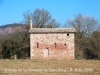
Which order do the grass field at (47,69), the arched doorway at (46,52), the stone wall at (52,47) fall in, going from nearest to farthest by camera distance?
the grass field at (47,69) < the stone wall at (52,47) < the arched doorway at (46,52)

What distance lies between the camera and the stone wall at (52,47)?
3241cm

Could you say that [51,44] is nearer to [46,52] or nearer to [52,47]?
[52,47]

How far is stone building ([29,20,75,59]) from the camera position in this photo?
1277 inches

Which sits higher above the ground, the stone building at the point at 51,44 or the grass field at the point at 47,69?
the stone building at the point at 51,44

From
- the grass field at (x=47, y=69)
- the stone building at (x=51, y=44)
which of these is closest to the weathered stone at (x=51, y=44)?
the stone building at (x=51, y=44)

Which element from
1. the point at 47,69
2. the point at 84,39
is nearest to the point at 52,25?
the point at 84,39

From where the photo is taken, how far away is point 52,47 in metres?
32.7

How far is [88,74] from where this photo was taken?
459 inches

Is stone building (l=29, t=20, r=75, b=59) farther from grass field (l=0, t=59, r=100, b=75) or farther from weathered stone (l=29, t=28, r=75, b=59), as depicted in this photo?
grass field (l=0, t=59, r=100, b=75)

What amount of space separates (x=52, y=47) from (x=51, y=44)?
492mm

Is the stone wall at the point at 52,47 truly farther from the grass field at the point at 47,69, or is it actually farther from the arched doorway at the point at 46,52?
the grass field at the point at 47,69

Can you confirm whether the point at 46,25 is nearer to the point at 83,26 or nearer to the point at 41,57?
the point at 83,26

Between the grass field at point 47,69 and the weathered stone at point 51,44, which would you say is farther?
the weathered stone at point 51,44

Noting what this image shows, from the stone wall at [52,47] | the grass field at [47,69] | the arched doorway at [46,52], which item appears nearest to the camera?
the grass field at [47,69]
